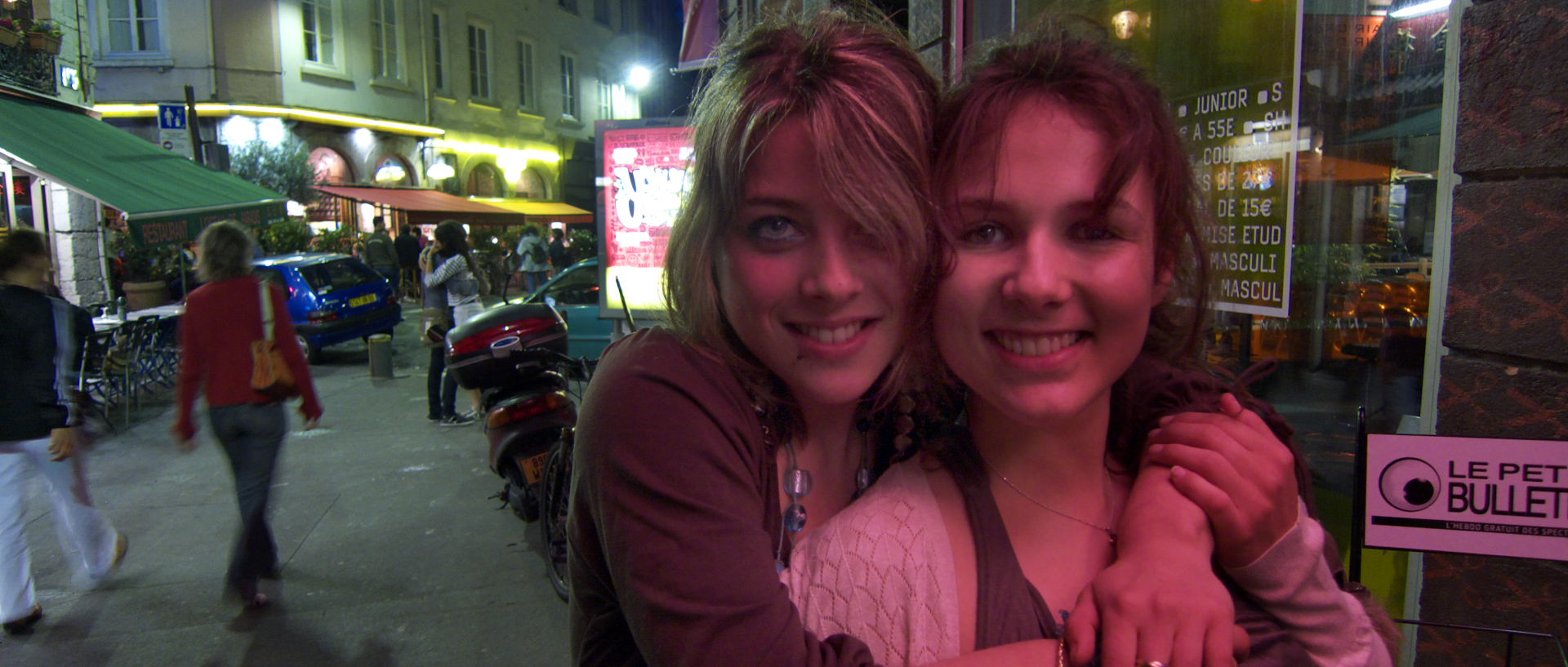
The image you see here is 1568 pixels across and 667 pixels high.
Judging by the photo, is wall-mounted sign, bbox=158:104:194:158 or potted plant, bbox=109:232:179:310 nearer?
wall-mounted sign, bbox=158:104:194:158

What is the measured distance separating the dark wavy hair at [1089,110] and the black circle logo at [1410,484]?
57 centimetres

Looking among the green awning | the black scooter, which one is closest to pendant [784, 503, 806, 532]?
the black scooter

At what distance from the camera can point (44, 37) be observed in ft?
40.2

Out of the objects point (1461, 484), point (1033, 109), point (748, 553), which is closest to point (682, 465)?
point (748, 553)

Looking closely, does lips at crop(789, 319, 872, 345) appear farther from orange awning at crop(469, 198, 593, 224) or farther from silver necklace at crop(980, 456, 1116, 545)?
orange awning at crop(469, 198, 593, 224)

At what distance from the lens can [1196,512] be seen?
1.08 metres

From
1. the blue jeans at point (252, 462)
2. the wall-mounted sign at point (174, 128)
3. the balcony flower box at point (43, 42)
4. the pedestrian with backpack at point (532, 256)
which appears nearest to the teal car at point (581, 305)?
the blue jeans at point (252, 462)

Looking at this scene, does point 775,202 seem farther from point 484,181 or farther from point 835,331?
point 484,181

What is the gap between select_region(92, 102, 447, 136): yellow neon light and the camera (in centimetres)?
1775

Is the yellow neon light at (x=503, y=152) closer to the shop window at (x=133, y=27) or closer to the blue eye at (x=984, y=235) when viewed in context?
the shop window at (x=133, y=27)

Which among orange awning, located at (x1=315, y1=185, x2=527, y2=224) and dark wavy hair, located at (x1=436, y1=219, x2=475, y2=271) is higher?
orange awning, located at (x1=315, y1=185, x2=527, y2=224)

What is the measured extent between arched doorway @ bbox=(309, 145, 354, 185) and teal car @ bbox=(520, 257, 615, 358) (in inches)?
497

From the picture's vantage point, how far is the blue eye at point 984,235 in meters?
1.07

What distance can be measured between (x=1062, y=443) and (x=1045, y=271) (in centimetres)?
32
